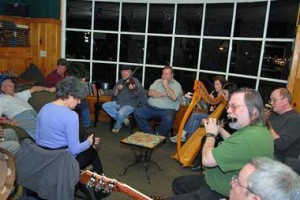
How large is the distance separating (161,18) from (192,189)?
12.5ft

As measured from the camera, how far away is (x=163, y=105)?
4488 millimetres

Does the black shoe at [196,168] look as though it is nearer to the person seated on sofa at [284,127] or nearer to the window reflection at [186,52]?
the person seated on sofa at [284,127]

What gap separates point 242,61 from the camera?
4.57m

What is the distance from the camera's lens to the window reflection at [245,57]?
4375mm

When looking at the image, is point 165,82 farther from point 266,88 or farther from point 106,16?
point 106,16

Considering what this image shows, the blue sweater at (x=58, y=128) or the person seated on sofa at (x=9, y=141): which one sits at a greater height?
the blue sweater at (x=58, y=128)

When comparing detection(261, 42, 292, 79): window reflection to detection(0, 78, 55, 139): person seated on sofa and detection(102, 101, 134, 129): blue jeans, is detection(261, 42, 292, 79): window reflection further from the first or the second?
detection(0, 78, 55, 139): person seated on sofa

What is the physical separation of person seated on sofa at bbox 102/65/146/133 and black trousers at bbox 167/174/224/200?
256 cm

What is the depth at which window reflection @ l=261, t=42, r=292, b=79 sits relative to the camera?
4.00 m

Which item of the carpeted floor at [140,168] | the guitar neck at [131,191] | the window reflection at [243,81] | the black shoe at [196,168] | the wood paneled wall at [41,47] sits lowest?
the carpeted floor at [140,168]

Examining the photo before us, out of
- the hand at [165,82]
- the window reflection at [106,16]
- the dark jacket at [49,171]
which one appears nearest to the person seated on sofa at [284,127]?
the dark jacket at [49,171]

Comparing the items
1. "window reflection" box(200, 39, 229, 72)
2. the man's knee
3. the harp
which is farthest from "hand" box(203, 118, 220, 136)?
"window reflection" box(200, 39, 229, 72)

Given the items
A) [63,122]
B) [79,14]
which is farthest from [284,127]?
[79,14]

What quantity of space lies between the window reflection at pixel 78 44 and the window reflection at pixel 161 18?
4.17 ft
